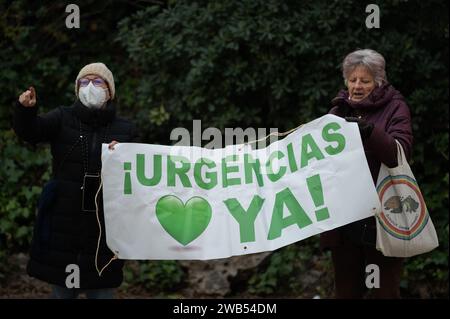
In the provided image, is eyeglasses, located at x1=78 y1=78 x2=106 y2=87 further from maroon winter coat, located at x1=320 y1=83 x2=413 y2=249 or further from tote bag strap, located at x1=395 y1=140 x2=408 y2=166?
tote bag strap, located at x1=395 y1=140 x2=408 y2=166

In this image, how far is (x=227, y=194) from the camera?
446 centimetres

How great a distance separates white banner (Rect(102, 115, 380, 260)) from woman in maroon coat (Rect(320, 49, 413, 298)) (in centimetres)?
11

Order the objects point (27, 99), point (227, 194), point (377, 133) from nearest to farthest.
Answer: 1. point (377, 133)
2. point (27, 99)
3. point (227, 194)

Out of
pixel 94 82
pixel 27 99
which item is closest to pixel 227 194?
pixel 94 82

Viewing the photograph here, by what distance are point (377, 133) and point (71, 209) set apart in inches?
67.7

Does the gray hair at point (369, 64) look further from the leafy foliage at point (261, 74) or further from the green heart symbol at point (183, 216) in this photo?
the leafy foliage at point (261, 74)

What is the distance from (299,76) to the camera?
673cm

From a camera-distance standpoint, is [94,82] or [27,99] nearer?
[27,99]

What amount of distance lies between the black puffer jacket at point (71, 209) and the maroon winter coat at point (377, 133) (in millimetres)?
1291

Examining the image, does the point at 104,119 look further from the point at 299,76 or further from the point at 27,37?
the point at 27,37

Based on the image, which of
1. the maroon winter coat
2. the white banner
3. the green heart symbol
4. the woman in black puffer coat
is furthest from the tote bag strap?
the woman in black puffer coat

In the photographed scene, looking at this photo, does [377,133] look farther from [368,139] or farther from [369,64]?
[369,64]

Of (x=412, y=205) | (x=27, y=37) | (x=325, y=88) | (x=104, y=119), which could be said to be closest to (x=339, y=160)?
(x=412, y=205)

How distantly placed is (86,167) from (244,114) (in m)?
2.65
